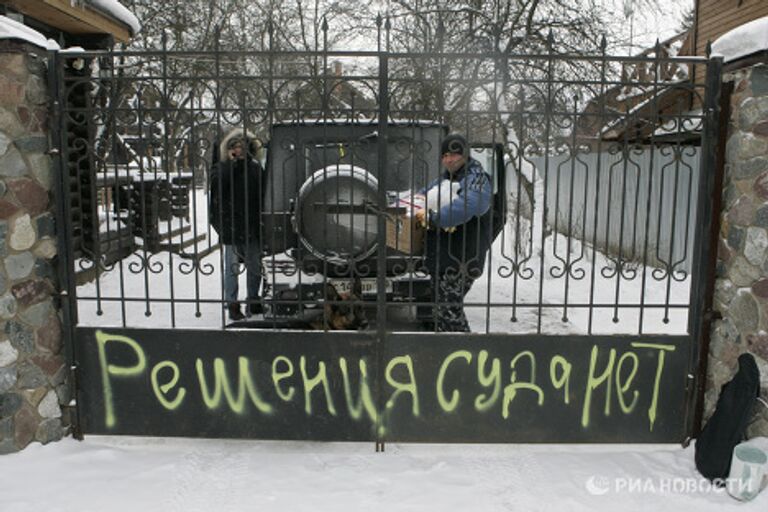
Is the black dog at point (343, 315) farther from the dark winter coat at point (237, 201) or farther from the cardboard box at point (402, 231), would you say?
the dark winter coat at point (237, 201)

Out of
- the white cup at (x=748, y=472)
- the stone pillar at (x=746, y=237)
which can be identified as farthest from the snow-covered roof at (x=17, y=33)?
the white cup at (x=748, y=472)

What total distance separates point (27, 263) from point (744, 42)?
13.7 ft

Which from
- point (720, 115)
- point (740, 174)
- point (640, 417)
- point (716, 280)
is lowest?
point (640, 417)

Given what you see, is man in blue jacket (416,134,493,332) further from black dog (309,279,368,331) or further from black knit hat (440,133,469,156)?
black dog (309,279,368,331)

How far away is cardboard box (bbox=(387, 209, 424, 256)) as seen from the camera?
374cm

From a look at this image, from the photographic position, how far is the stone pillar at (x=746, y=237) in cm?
331

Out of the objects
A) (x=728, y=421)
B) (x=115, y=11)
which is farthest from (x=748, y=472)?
(x=115, y=11)

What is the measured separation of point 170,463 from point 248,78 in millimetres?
2263

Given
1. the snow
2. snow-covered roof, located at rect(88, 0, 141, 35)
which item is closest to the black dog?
the snow

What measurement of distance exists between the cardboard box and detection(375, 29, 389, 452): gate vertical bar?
0.41 ft

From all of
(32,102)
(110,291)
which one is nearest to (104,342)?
(32,102)

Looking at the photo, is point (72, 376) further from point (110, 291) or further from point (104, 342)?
point (110, 291)

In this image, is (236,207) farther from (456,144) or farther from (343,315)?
(456,144)

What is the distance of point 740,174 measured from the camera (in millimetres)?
3414
